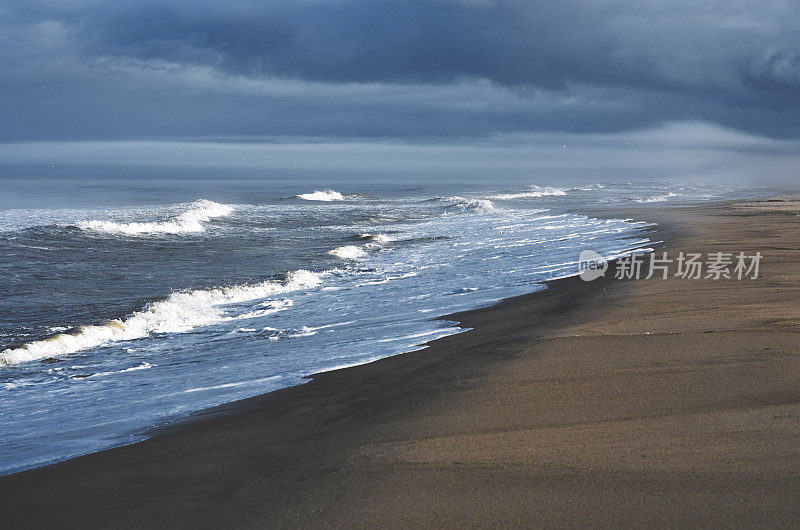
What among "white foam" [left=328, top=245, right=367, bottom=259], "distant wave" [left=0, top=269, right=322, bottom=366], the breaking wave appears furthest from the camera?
the breaking wave

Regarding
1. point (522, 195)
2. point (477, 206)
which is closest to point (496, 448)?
point (477, 206)

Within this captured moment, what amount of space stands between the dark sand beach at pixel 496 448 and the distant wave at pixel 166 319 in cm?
407

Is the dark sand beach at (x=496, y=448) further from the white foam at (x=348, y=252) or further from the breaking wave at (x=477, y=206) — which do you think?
the breaking wave at (x=477, y=206)

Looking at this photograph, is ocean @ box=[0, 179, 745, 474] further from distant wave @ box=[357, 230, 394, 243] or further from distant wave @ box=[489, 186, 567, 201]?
distant wave @ box=[489, 186, 567, 201]

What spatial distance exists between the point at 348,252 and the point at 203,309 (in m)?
8.53

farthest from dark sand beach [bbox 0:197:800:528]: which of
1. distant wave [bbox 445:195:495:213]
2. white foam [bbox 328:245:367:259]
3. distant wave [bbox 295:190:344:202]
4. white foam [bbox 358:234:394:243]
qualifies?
distant wave [bbox 295:190:344:202]

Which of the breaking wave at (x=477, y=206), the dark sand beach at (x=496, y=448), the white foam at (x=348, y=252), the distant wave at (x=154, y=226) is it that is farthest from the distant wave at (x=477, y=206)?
the dark sand beach at (x=496, y=448)

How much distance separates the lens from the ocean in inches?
234

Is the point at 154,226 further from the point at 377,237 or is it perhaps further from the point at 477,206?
the point at 477,206

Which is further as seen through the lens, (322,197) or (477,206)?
(322,197)

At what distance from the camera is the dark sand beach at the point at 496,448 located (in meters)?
3.08

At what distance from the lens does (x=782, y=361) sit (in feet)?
16.3

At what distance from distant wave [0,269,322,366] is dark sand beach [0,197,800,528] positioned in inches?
160

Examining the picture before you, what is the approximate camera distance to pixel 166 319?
1003 cm
